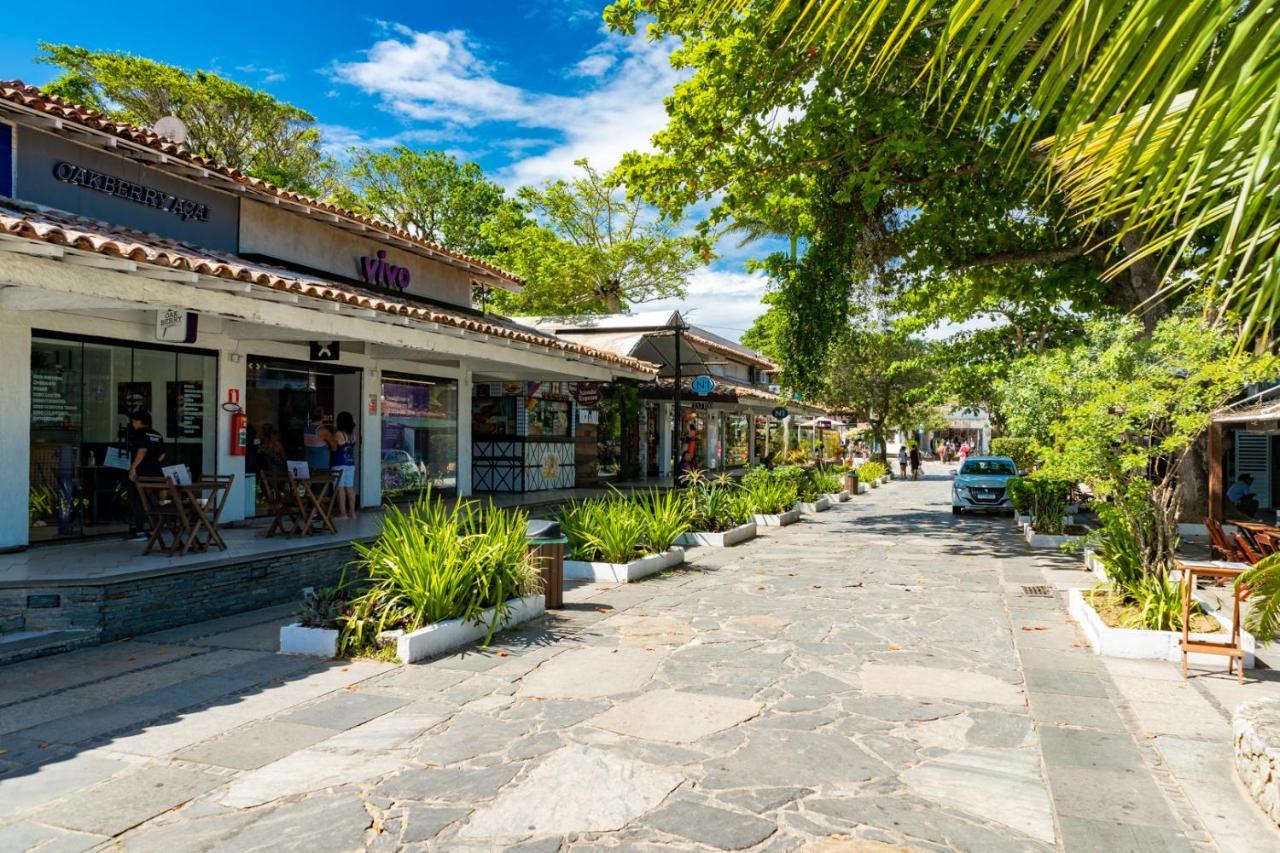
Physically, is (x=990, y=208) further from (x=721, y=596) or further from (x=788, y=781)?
(x=788, y=781)

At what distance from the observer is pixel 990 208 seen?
600 inches

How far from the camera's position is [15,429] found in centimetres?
902

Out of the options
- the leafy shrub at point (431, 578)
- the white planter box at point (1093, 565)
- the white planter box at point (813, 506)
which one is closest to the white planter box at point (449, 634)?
the leafy shrub at point (431, 578)

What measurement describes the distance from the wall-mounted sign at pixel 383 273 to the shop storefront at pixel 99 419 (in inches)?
152

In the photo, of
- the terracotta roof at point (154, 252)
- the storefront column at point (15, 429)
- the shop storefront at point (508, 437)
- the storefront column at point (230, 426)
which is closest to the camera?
the terracotta roof at point (154, 252)

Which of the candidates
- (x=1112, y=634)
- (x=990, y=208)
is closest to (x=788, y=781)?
(x=1112, y=634)

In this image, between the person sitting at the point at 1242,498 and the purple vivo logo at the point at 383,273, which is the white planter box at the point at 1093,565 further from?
the purple vivo logo at the point at 383,273

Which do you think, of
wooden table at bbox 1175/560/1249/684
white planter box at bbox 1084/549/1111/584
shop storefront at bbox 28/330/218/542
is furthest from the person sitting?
shop storefront at bbox 28/330/218/542

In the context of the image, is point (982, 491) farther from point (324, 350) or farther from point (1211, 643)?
point (324, 350)

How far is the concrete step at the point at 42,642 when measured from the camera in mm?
6512

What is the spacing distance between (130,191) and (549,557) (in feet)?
24.7

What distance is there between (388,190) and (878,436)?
26820 millimetres

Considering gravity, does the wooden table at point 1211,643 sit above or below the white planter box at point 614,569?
above

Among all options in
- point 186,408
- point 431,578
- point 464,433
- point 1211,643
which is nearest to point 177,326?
point 186,408
